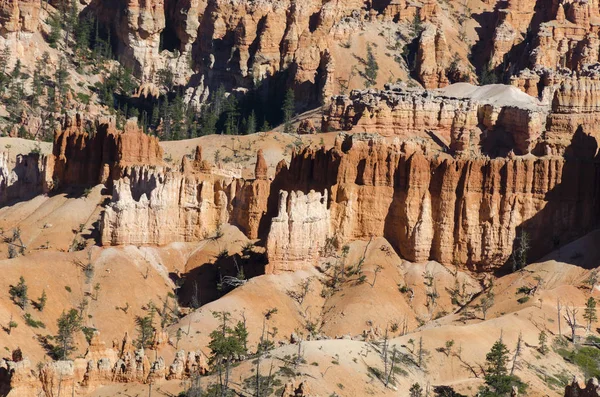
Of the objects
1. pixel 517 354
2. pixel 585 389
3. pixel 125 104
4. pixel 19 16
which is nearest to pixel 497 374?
pixel 517 354

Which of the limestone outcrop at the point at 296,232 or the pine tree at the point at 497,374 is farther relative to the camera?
the limestone outcrop at the point at 296,232

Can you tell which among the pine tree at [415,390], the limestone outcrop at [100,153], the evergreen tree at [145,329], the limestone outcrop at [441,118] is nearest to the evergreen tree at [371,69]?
the limestone outcrop at [441,118]

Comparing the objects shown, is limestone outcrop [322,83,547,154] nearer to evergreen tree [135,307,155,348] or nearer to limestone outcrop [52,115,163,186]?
limestone outcrop [52,115,163,186]

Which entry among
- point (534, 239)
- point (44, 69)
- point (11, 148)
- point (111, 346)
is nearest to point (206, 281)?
point (111, 346)

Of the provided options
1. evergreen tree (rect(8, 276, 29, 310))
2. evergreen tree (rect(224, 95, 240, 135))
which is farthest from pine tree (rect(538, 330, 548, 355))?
evergreen tree (rect(224, 95, 240, 135))

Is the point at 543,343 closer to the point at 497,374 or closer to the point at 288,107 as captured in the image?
the point at 497,374

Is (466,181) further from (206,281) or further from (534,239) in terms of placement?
(206,281)

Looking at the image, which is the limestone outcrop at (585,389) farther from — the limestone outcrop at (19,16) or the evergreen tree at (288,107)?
the limestone outcrop at (19,16)

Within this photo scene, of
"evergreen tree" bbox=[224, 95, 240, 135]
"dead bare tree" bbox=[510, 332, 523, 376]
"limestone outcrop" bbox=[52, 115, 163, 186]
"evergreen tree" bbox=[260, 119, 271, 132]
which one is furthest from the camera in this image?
"evergreen tree" bbox=[224, 95, 240, 135]
